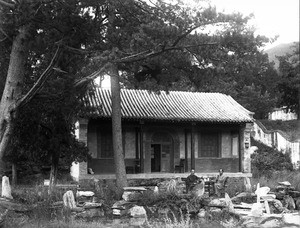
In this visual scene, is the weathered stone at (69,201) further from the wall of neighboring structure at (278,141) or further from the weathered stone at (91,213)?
the wall of neighboring structure at (278,141)

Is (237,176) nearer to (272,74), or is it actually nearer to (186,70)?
(186,70)

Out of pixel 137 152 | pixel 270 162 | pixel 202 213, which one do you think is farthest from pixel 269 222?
pixel 270 162

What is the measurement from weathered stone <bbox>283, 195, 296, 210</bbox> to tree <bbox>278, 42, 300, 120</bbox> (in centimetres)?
2008

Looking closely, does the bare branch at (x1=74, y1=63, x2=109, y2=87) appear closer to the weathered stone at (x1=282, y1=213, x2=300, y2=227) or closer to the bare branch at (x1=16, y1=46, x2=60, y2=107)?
the bare branch at (x1=16, y1=46, x2=60, y2=107)

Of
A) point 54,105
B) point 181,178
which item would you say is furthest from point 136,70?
point 181,178

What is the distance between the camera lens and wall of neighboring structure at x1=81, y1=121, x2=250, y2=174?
2197cm

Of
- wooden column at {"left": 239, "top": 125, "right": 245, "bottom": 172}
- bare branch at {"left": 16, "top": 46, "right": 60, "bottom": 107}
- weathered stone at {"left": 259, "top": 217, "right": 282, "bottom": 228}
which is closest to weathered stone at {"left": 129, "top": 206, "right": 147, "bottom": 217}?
weathered stone at {"left": 259, "top": 217, "right": 282, "bottom": 228}

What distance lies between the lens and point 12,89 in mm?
12180

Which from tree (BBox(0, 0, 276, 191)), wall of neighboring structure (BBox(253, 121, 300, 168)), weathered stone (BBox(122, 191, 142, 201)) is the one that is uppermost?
tree (BBox(0, 0, 276, 191))

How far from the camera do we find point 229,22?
38.4 ft

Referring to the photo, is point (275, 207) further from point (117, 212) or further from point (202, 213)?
point (117, 212)

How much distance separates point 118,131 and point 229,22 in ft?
21.1

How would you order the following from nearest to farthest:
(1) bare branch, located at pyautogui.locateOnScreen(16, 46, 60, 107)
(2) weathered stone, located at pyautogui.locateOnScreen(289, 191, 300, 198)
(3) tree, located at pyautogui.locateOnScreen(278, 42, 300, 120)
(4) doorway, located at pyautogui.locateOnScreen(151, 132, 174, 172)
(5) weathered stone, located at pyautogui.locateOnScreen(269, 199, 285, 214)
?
1. (1) bare branch, located at pyautogui.locateOnScreen(16, 46, 60, 107)
2. (5) weathered stone, located at pyautogui.locateOnScreen(269, 199, 285, 214)
3. (2) weathered stone, located at pyautogui.locateOnScreen(289, 191, 300, 198)
4. (4) doorway, located at pyautogui.locateOnScreen(151, 132, 174, 172)
5. (3) tree, located at pyautogui.locateOnScreen(278, 42, 300, 120)

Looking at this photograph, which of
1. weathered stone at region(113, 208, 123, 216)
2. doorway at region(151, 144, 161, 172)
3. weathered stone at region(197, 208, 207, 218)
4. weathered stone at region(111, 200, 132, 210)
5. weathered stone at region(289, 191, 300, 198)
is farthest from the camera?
doorway at region(151, 144, 161, 172)
